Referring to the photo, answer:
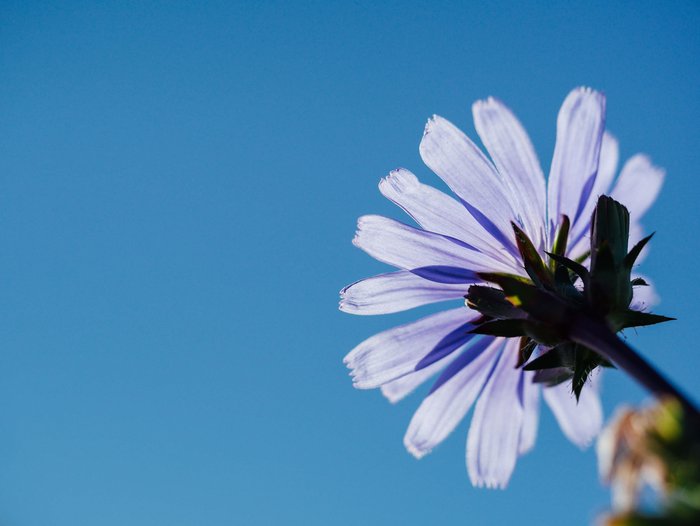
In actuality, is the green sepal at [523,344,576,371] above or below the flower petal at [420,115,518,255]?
below

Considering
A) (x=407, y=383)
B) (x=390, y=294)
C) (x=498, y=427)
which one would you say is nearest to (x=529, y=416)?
(x=498, y=427)

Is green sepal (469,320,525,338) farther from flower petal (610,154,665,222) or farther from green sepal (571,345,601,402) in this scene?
flower petal (610,154,665,222)

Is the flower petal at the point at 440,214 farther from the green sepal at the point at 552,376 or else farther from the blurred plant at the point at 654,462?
the blurred plant at the point at 654,462

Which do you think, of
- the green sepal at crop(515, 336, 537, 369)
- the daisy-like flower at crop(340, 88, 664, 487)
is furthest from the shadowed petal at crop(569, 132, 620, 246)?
the green sepal at crop(515, 336, 537, 369)

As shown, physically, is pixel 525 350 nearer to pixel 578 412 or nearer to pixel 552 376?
pixel 552 376

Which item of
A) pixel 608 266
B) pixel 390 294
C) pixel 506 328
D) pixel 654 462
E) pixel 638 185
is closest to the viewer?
pixel 654 462

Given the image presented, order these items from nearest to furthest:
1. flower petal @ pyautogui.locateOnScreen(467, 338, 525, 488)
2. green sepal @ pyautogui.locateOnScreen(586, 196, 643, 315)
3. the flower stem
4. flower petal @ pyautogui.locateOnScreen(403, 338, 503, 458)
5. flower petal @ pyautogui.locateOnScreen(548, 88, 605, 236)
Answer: the flower stem → green sepal @ pyautogui.locateOnScreen(586, 196, 643, 315) → flower petal @ pyautogui.locateOnScreen(548, 88, 605, 236) → flower petal @ pyautogui.locateOnScreen(467, 338, 525, 488) → flower petal @ pyautogui.locateOnScreen(403, 338, 503, 458)

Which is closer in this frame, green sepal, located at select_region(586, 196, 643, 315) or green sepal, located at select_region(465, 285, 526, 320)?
green sepal, located at select_region(586, 196, 643, 315)

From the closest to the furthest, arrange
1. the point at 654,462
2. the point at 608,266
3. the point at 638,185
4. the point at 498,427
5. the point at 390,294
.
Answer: the point at 654,462
the point at 608,266
the point at 390,294
the point at 498,427
the point at 638,185

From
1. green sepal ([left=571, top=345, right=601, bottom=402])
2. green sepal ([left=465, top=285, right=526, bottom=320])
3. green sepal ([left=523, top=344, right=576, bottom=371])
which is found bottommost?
green sepal ([left=571, top=345, right=601, bottom=402])
